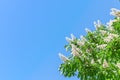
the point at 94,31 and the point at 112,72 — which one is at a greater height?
the point at 94,31

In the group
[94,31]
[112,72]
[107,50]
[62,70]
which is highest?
[94,31]

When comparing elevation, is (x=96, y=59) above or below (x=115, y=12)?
above

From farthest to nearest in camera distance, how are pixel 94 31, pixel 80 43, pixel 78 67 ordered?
pixel 94 31
pixel 80 43
pixel 78 67

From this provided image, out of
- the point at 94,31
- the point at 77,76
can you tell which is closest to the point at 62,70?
the point at 77,76

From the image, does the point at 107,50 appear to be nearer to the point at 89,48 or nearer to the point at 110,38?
the point at 110,38

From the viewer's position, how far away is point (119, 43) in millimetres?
21031

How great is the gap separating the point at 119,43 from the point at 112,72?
1.44 metres

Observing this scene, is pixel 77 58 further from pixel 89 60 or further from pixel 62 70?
pixel 62 70

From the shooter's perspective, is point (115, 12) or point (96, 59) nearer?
point (115, 12)

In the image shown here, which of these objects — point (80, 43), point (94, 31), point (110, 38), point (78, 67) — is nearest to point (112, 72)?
point (110, 38)

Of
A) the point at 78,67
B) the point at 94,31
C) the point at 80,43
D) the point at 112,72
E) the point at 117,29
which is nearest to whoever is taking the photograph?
the point at 112,72

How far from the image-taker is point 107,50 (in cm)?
2175

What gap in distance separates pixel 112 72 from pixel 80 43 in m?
5.01

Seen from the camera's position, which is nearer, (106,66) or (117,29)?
(106,66)
